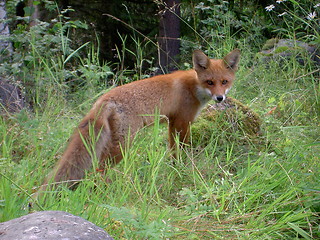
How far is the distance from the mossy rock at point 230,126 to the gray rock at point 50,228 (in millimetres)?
2800

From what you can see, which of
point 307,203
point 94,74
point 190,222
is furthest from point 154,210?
point 94,74

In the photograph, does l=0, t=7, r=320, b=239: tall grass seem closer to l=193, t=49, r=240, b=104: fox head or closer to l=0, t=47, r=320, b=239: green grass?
l=0, t=47, r=320, b=239: green grass

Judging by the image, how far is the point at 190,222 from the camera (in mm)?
2848

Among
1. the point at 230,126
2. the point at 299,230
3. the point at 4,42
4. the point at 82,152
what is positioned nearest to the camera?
the point at 299,230

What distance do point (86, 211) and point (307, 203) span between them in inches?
64.3

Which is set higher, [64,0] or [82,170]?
[64,0]

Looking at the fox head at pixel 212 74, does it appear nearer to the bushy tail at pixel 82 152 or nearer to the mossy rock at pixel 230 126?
the mossy rock at pixel 230 126

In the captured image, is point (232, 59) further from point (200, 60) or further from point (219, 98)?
point (219, 98)

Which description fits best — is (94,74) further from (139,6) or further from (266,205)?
(139,6)

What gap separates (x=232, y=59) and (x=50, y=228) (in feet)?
12.5

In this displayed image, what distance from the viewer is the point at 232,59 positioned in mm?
5164

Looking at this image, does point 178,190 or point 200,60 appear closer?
point 178,190

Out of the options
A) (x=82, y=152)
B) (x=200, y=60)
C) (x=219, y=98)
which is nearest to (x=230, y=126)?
(x=219, y=98)

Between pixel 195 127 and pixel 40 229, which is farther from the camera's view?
pixel 195 127
